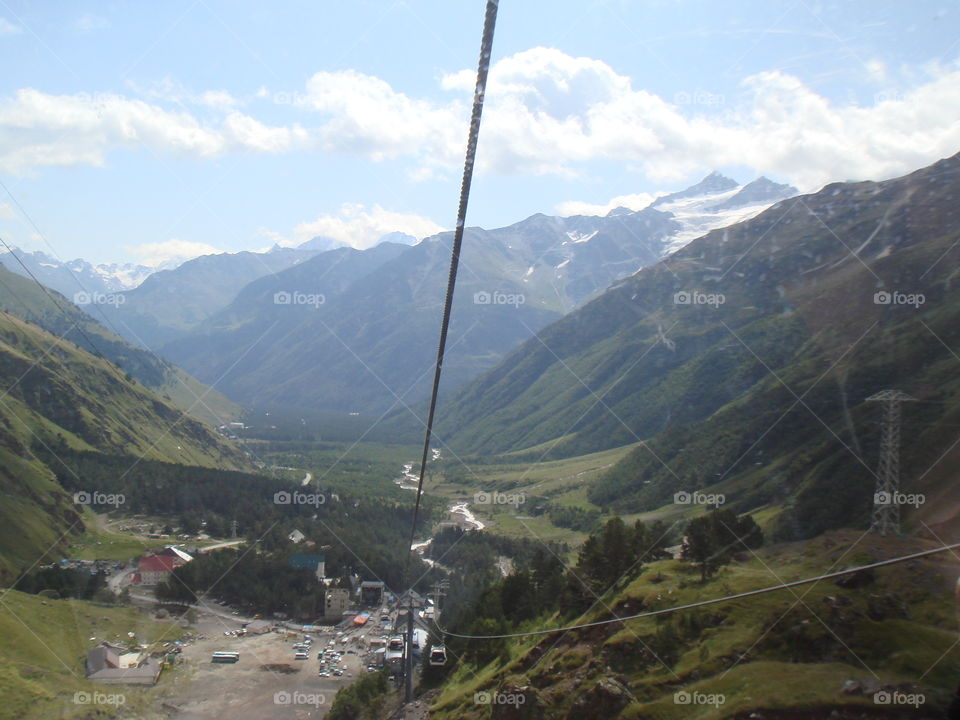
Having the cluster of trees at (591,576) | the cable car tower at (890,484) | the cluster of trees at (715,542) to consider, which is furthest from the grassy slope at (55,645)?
the cable car tower at (890,484)

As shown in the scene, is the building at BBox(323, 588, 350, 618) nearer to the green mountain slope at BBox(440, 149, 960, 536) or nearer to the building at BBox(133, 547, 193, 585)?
the building at BBox(133, 547, 193, 585)

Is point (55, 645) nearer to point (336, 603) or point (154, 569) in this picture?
point (154, 569)

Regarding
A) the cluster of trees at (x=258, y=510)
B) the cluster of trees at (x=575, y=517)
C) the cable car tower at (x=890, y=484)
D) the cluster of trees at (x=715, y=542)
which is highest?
the cable car tower at (x=890, y=484)

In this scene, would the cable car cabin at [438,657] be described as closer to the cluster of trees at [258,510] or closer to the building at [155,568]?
the cluster of trees at [258,510]

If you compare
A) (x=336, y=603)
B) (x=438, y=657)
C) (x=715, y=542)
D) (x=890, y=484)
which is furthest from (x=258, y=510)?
(x=890, y=484)

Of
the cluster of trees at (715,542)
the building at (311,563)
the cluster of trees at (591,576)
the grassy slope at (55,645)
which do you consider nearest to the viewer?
the cluster of trees at (715,542)

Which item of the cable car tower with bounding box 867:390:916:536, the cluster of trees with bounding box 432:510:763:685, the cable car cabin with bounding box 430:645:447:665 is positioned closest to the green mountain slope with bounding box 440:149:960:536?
the cable car tower with bounding box 867:390:916:536
